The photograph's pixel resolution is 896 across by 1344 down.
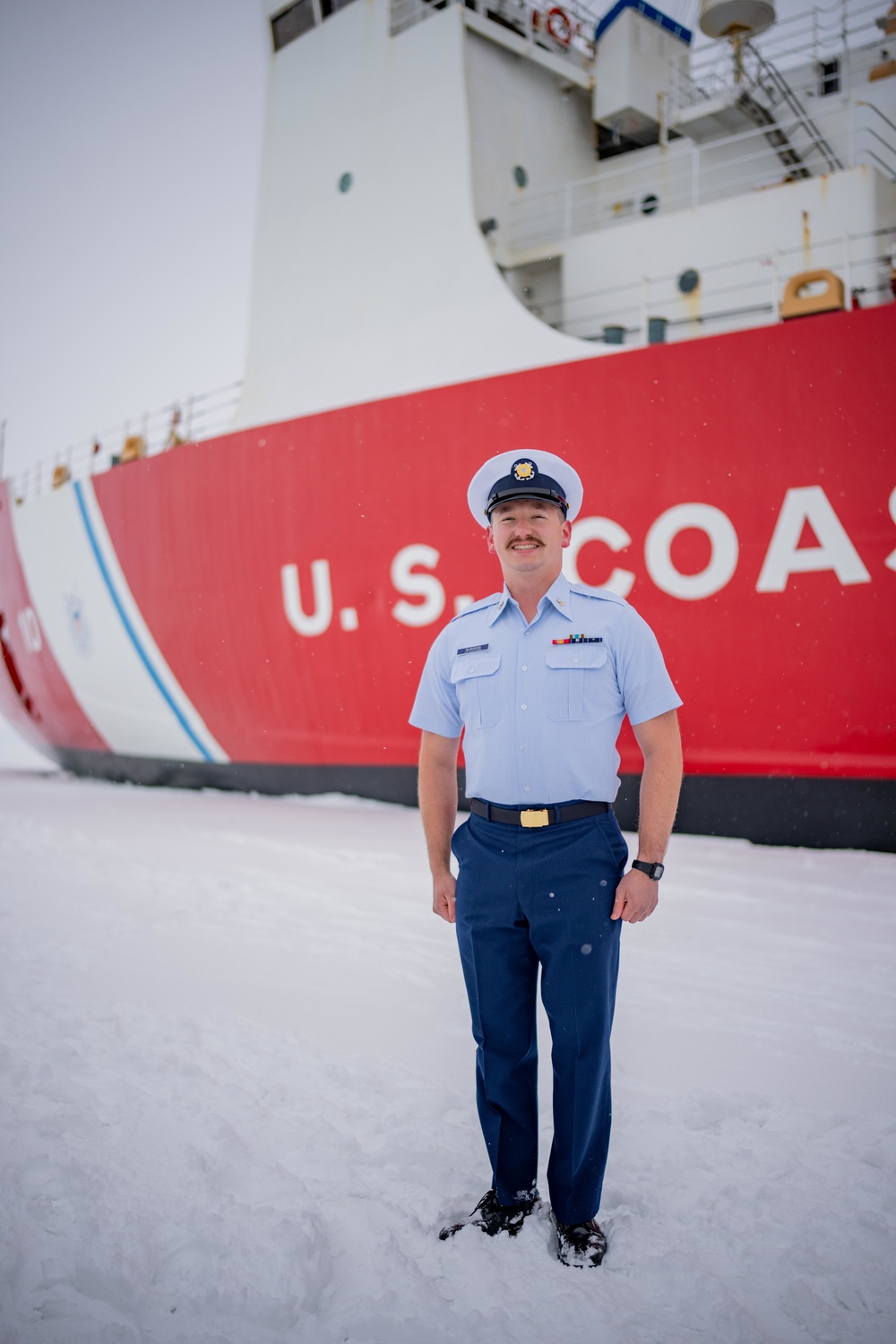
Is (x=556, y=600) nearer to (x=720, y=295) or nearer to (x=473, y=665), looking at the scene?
(x=473, y=665)

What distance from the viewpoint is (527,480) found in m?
1.63

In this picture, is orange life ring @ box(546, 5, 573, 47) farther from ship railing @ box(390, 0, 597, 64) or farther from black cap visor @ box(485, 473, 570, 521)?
black cap visor @ box(485, 473, 570, 521)

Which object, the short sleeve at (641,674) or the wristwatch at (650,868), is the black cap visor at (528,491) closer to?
the short sleeve at (641,674)

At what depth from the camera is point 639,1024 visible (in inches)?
96.0

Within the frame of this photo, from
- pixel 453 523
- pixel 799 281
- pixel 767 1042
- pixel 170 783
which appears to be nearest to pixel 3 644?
pixel 170 783

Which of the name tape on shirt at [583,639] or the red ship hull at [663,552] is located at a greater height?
the red ship hull at [663,552]

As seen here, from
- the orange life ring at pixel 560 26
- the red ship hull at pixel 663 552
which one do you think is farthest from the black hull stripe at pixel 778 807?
the orange life ring at pixel 560 26

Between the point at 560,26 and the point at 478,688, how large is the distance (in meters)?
7.11

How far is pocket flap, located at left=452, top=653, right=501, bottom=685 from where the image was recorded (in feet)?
5.33

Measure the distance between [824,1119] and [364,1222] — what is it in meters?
0.99

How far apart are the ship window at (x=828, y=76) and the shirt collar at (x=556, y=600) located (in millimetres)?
→ 6264

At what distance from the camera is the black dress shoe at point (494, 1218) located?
1540 millimetres

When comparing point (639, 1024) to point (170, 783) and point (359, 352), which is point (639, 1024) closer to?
point (359, 352)

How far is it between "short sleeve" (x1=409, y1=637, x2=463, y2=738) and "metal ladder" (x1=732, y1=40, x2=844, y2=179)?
5.34 metres
